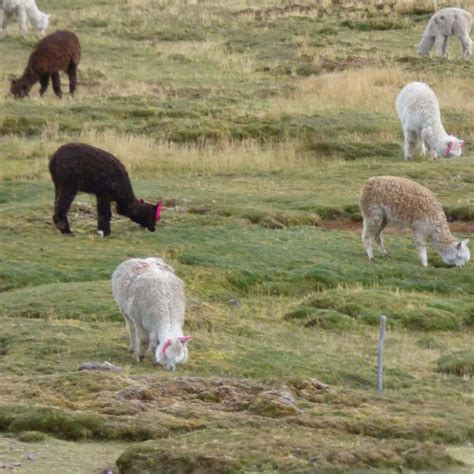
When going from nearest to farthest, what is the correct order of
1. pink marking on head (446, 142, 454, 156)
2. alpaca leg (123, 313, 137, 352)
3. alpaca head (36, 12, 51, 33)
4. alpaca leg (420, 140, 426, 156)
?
alpaca leg (123, 313, 137, 352) < pink marking on head (446, 142, 454, 156) < alpaca leg (420, 140, 426, 156) < alpaca head (36, 12, 51, 33)

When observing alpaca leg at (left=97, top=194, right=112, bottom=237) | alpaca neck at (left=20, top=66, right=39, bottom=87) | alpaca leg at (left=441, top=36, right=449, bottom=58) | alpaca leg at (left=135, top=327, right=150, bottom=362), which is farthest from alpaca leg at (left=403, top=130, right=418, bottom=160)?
alpaca leg at (left=135, top=327, right=150, bottom=362)

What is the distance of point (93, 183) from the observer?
21.8m

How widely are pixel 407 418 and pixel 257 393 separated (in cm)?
132

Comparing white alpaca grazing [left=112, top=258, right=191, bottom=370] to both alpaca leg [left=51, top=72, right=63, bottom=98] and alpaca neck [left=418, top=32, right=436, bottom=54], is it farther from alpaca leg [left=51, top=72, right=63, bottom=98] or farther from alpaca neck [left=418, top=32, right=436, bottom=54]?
alpaca neck [left=418, top=32, right=436, bottom=54]

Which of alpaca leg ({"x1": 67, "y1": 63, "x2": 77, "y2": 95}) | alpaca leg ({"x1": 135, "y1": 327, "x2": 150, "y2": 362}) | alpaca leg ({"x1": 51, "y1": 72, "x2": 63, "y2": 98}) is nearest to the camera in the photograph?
alpaca leg ({"x1": 135, "y1": 327, "x2": 150, "y2": 362})

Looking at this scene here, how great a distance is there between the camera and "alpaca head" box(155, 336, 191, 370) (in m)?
13.8

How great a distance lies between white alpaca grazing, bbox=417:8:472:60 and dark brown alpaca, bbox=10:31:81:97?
39.8ft

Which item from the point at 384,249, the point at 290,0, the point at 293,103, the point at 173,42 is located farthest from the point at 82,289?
the point at 290,0

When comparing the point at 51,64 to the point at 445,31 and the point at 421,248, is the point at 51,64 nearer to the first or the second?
the point at 445,31

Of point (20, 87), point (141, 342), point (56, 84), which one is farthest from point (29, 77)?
point (141, 342)

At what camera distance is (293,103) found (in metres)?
34.8

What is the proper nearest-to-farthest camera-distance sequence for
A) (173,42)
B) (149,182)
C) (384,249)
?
(384,249) < (149,182) < (173,42)

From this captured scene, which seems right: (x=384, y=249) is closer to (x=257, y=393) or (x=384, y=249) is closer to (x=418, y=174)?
(x=418, y=174)

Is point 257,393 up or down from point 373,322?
up
